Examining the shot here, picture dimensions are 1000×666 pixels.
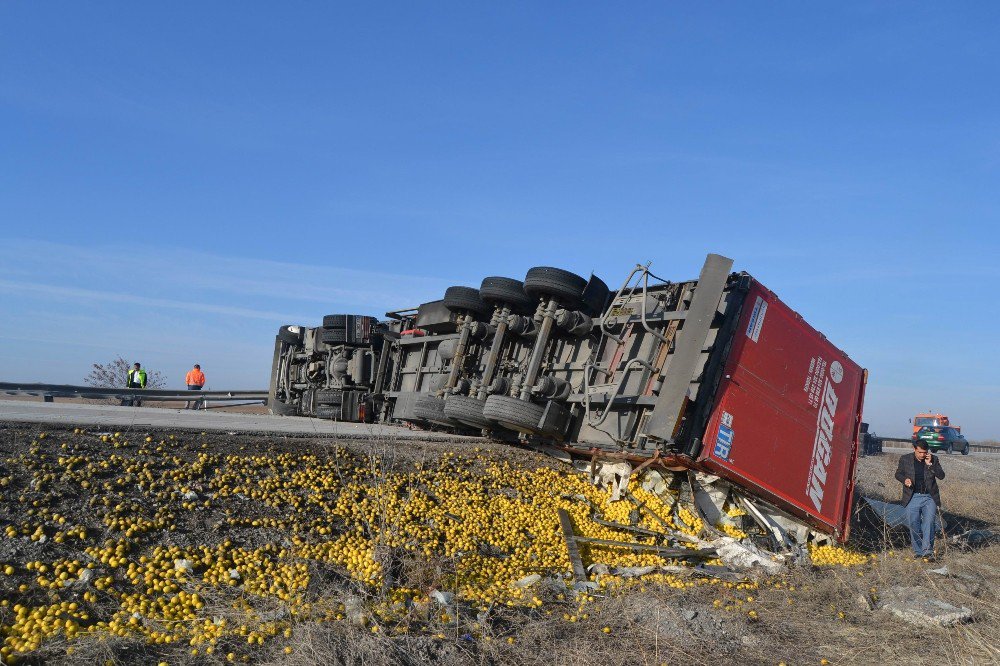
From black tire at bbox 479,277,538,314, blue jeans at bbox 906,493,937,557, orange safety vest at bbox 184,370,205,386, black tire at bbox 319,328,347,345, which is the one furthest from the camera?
orange safety vest at bbox 184,370,205,386

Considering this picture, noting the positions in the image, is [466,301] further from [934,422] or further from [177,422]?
[934,422]

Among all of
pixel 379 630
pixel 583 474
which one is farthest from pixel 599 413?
pixel 379 630

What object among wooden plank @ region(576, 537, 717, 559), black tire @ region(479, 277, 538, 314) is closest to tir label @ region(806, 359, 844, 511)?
wooden plank @ region(576, 537, 717, 559)

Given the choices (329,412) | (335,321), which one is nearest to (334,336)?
(335,321)

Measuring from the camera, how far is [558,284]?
28.5 ft

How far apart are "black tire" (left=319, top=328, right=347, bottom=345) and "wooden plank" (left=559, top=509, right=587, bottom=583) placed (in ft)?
22.6

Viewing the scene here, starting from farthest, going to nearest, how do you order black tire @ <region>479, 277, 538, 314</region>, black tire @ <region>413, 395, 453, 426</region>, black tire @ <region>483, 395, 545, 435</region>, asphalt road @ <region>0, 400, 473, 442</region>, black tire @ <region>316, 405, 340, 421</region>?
1. black tire @ <region>316, 405, 340, 421</region>
2. black tire @ <region>413, 395, 453, 426</region>
3. black tire @ <region>479, 277, 538, 314</region>
4. black tire @ <region>483, 395, 545, 435</region>
5. asphalt road @ <region>0, 400, 473, 442</region>

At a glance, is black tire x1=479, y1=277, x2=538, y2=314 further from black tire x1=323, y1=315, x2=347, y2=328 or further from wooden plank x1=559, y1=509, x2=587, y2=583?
black tire x1=323, y1=315, x2=347, y2=328

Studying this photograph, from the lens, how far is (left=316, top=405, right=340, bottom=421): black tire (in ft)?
41.4

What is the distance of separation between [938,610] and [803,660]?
54.0 inches

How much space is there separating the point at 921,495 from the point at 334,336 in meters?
9.01

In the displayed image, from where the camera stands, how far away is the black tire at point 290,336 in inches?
589

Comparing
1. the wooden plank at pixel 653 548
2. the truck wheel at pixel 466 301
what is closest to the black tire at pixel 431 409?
the truck wheel at pixel 466 301

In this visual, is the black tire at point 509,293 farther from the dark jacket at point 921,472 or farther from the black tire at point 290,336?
the black tire at point 290,336
